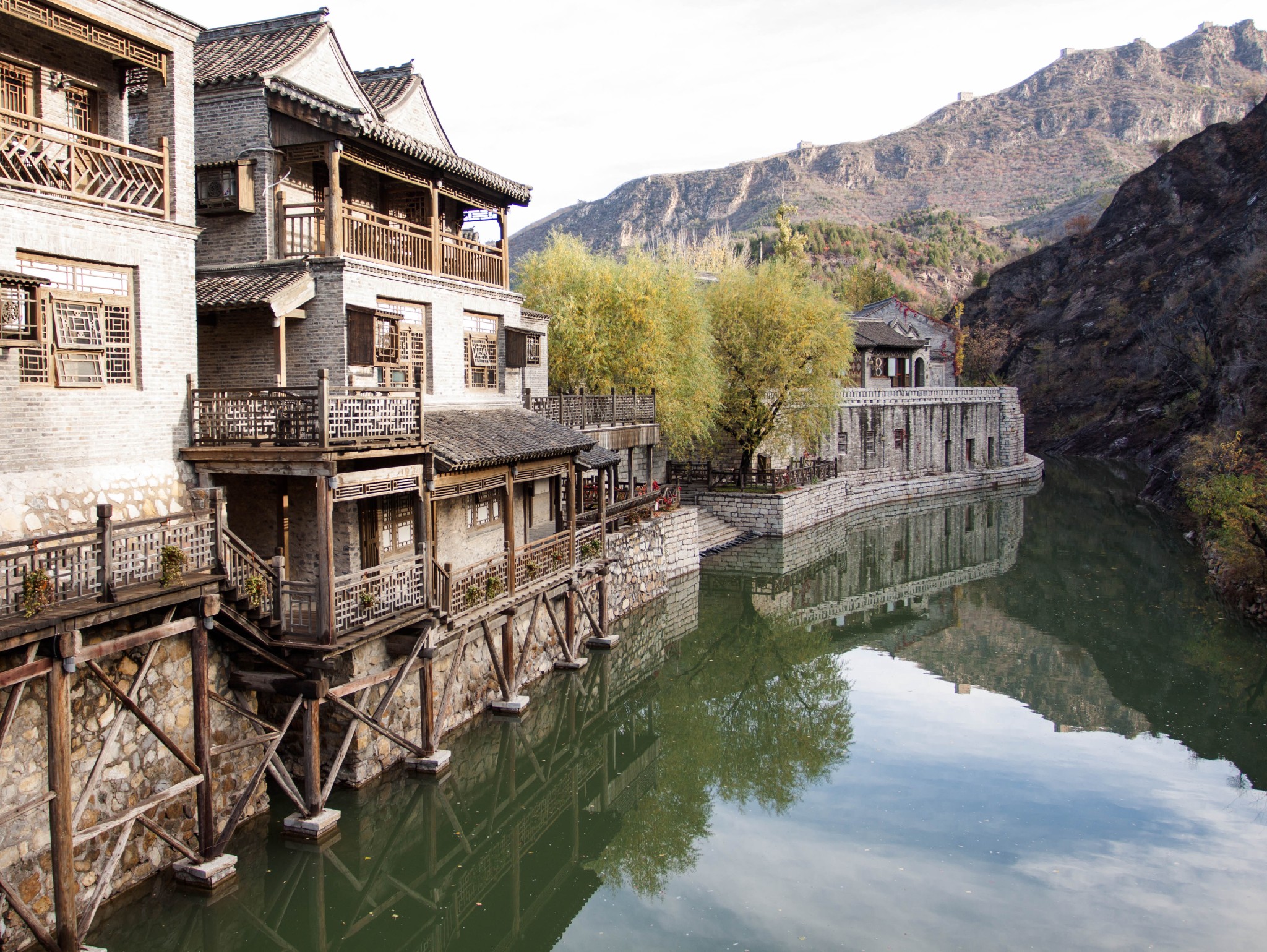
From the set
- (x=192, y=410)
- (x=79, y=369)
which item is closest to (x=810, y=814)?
(x=192, y=410)

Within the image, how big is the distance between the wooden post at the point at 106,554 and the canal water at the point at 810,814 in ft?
14.5

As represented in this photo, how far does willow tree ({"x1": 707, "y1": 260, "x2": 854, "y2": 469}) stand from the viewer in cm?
4559

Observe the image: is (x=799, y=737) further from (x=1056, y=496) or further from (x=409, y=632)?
(x=1056, y=496)

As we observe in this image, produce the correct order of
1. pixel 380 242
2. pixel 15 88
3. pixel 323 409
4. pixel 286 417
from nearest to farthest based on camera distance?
1. pixel 15 88
2. pixel 323 409
3. pixel 286 417
4. pixel 380 242

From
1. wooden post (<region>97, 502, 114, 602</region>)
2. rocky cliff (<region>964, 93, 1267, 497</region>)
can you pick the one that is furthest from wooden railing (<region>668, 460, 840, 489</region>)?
wooden post (<region>97, 502, 114, 602</region>)

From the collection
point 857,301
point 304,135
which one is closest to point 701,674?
point 304,135

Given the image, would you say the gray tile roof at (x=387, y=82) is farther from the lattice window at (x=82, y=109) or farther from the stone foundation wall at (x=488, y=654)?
the stone foundation wall at (x=488, y=654)

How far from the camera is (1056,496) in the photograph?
6072 cm

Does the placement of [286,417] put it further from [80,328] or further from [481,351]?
[481,351]

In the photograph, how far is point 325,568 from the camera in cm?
1415

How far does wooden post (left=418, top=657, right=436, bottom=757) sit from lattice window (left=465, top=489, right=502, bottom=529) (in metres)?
5.21

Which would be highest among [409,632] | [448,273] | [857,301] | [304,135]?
[857,301]

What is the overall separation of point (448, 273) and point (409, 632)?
9069mm

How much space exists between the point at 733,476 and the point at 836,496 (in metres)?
7.33
